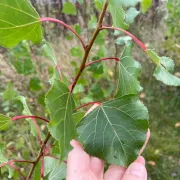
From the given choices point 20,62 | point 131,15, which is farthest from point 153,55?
point 20,62

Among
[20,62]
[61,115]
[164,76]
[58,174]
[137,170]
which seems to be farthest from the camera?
[20,62]

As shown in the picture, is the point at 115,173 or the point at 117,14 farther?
the point at 115,173

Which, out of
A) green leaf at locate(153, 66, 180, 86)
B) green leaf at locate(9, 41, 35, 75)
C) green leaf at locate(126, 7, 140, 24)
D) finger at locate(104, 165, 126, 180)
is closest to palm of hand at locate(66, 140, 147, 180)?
finger at locate(104, 165, 126, 180)

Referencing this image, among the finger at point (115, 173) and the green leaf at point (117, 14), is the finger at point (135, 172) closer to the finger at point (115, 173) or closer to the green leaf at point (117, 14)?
the finger at point (115, 173)

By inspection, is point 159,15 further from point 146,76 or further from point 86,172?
point 86,172

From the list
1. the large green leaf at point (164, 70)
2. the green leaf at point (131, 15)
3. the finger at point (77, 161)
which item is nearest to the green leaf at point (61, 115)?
the finger at point (77, 161)

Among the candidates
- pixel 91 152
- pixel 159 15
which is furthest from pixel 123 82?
pixel 159 15

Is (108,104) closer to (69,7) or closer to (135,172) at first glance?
(135,172)
